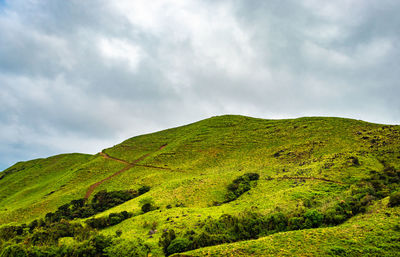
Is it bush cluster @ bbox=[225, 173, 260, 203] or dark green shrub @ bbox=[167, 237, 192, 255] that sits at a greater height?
bush cluster @ bbox=[225, 173, 260, 203]

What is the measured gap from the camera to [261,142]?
2453 inches

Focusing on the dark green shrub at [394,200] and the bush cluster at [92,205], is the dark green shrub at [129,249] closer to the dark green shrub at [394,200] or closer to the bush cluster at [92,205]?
the dark green shrub at [394,200]

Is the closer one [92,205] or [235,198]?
[235,198]

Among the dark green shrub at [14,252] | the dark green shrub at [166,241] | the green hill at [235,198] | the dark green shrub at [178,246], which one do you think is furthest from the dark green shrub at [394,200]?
the dark green shrub at [14,252]

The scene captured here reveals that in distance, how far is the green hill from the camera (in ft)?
53.8

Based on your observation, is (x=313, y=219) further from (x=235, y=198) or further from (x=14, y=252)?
(x=14, y=252)

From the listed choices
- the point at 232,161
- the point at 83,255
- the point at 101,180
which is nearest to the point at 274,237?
A: the point at 83,255

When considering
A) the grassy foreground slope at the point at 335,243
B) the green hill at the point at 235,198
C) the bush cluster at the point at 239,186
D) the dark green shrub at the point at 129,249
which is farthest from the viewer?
the bush cluster at the point at 239,186

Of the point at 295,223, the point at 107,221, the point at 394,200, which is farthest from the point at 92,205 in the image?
the point at 394,200

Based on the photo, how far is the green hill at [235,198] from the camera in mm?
16406

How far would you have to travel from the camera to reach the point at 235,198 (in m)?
34.2

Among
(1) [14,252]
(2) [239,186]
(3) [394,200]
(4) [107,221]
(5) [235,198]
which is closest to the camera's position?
(3) [394,200]

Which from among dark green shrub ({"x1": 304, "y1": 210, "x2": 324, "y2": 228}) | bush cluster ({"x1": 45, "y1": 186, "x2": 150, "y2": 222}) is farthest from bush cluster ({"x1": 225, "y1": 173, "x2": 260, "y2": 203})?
bush cluster ({"x1": 45, "y1": 186, "x2": 150, "y2": 222})

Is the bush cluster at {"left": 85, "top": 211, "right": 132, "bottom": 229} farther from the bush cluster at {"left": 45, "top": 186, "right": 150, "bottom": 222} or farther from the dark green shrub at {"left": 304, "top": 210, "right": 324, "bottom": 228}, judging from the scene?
the dark green shrub at {"left": 304, "top": 210, "right": 324, "bottom": 228}
